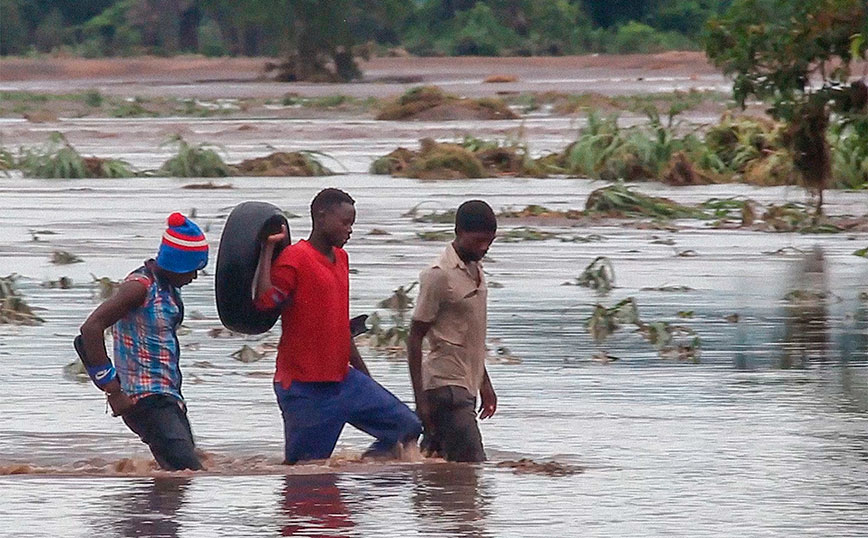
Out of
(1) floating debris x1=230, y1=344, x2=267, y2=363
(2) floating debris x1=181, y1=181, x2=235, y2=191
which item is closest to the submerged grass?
(2) floating debris x1=181, y1=181, x2=235, y2=191

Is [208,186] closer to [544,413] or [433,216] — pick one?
[433,216]

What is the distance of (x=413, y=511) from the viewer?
827 centimetres

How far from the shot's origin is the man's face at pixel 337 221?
8.84 m

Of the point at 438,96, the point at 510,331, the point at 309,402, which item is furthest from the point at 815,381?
the point at 438,96

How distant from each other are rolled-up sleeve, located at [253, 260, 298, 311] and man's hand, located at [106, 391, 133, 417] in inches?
25.2

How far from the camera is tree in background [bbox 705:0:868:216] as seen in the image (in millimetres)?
22625

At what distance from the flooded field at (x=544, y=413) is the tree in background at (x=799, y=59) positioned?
4.50 ft

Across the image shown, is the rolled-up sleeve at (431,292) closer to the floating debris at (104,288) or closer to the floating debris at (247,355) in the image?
the floating debris at (247,355)

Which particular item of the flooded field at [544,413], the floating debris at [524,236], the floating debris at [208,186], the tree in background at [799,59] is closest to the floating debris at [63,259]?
the flooded field at [544,413]

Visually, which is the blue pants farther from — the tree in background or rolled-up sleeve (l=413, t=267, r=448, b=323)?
the tree in background

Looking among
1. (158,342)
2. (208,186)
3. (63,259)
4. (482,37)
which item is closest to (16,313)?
(63,259)

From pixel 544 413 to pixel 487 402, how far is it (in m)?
1.78

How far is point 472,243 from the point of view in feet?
A: 30.0

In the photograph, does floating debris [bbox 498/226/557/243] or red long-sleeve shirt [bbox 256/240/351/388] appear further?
floating debris [bbox 498/226/557/243]
